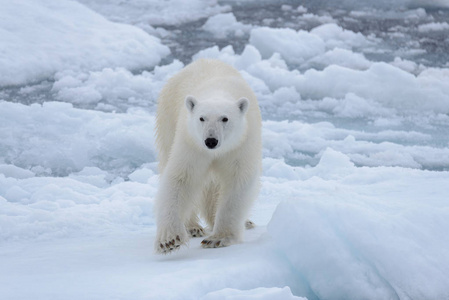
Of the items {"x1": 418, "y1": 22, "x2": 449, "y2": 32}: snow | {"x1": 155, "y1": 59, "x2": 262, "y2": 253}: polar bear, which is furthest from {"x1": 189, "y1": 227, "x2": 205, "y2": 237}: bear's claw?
{"x1": 418, "y1": 22, "x2": 449, "y2": 32}: snow

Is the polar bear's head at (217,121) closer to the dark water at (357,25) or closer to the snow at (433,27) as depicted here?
the dark water at (357,25)

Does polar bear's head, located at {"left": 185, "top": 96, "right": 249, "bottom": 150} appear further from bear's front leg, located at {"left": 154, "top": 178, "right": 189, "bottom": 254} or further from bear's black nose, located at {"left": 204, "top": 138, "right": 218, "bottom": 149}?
bear's front leg, located at {"left": 154, "top": 178, "right": 189, "bottom": 254}

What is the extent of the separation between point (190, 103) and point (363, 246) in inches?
45.8

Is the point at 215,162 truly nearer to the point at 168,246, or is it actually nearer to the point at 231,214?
the point at 231,214

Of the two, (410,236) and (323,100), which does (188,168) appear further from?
(323,100)

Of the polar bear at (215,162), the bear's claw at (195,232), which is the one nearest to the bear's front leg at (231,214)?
the polar bear at (215,162)

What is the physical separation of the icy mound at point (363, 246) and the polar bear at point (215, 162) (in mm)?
434

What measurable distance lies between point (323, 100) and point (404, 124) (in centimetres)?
135

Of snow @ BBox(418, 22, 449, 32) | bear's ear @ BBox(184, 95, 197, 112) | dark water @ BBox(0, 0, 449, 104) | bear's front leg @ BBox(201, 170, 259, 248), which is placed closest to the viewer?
bear's ear @ BBox(184, 95, 197, 112)

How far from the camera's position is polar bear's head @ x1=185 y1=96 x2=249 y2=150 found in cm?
314

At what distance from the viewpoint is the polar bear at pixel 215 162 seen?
326cm

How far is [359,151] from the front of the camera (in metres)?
7.34

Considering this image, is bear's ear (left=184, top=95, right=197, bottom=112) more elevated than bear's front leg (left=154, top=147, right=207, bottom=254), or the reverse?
bear's ear (left=184, top=95, right=197, bottom=112)

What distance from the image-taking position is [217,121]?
3221 millimetres
